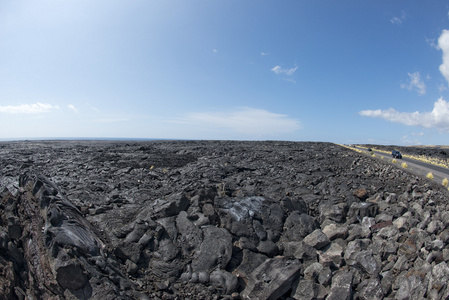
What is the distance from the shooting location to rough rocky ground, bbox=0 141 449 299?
729 centimetres

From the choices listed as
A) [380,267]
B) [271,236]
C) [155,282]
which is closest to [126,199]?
[155,282]

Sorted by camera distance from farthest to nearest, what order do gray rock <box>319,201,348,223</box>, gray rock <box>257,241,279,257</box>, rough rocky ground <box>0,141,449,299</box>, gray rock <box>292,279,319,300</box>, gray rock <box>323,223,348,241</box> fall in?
gray rock <box>319,201,348,223</box> → gray rock <box>323,223,348,241</box> → gray rock <box>257,241,279,257</box> → gray rock <box>292,279,319,300</box> → rough rocky ground <box>0,141,449,299</box>

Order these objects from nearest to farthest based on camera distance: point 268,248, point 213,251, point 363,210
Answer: point 213,251
point 268,248
point 363,210

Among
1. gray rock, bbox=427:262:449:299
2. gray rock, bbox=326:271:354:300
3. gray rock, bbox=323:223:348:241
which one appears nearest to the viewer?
gray rock, bbox=427:262:449:299

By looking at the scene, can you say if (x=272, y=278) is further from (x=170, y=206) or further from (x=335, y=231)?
(x=170, y=206)

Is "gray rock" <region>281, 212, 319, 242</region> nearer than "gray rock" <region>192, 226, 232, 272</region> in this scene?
No

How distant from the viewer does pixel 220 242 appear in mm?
9398

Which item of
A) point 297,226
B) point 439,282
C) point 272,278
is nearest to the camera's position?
point 439,282

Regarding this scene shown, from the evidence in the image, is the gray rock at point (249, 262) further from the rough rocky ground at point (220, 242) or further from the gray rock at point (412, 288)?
the gray rock at point (412, 288)

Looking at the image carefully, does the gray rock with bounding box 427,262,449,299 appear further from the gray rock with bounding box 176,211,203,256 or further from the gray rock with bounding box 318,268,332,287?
the gray rock with bounding box 176,211,203,256

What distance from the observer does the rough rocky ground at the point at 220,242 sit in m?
7.29

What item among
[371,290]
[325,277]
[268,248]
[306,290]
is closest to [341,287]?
[325,277]

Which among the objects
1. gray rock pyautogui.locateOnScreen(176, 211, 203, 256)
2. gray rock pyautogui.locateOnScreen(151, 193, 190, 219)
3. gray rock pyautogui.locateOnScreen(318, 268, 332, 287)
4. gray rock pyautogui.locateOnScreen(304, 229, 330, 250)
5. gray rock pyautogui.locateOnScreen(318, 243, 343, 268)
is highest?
gray rock pyautogui.locateOnScreen(151, 193, 190, 219)

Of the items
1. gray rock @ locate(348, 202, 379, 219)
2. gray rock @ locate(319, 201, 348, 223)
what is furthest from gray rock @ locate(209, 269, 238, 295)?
gray rock @ locate(348, 202, 379, 219)
